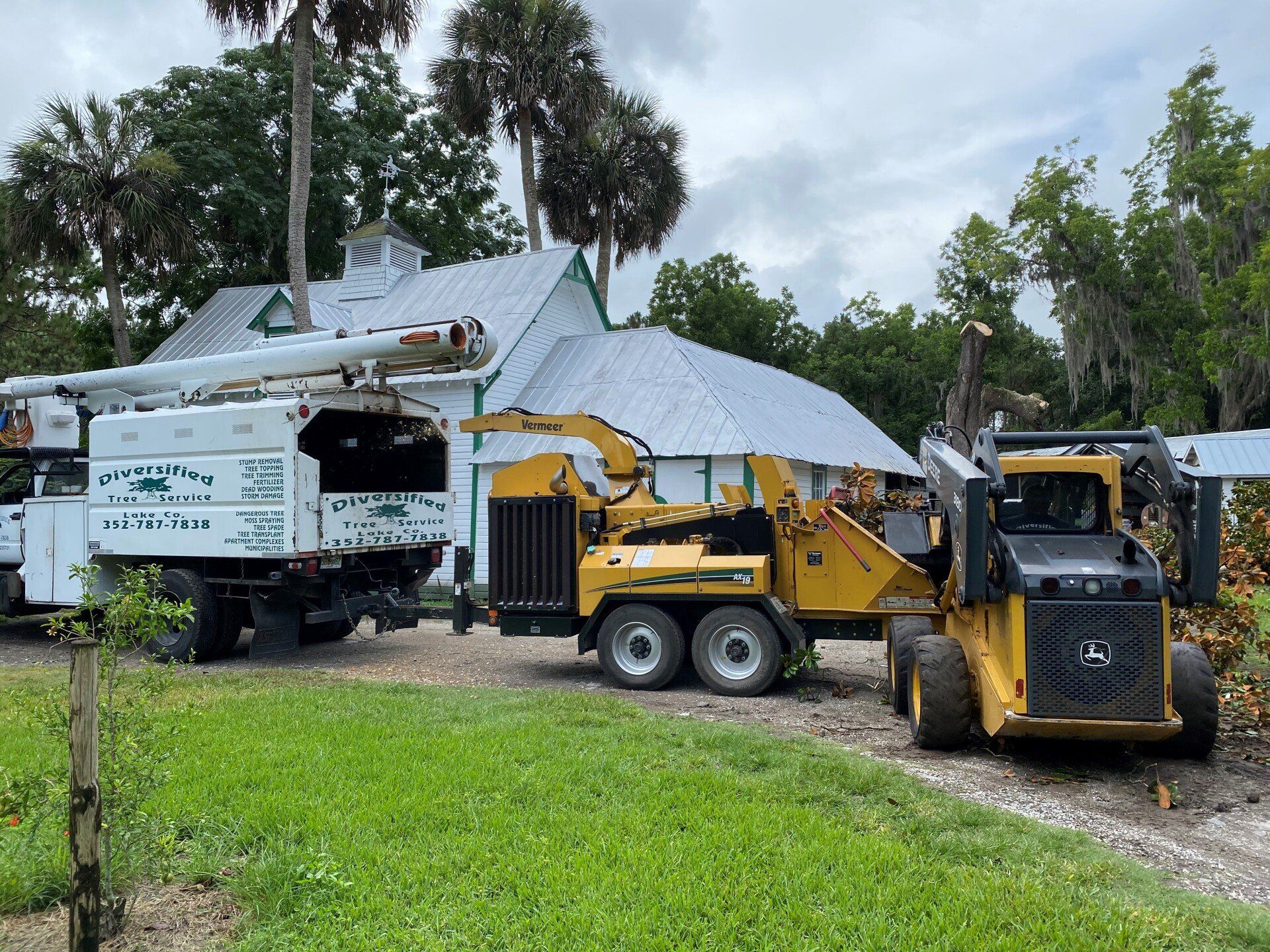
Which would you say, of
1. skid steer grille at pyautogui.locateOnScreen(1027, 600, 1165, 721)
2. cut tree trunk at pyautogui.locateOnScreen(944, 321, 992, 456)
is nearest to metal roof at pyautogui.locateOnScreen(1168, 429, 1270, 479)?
cut tree trunk at pyautogui.locateOnScreen(944, 321, 992, 456)

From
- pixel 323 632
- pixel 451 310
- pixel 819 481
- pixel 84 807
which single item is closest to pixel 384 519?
pixel 323 632

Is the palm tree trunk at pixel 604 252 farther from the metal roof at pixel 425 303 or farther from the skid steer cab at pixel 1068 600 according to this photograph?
the skid steer cab at pixel 1068 600

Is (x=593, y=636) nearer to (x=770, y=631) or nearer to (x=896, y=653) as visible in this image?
(x=770, y=631)

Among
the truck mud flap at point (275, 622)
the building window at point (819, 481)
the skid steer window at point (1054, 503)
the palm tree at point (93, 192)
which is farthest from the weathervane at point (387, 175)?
the skid steer window at point (1054, 503)

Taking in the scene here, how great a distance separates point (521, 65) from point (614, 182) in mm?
4690

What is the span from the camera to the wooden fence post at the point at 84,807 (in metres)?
3.11

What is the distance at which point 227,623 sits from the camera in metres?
Answer: 10.5

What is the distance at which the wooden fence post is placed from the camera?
3109 millimetres

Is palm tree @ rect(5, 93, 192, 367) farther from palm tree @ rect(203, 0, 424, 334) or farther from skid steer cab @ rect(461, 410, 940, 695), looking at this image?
skid steer cab @ rect(461, 410, 940, 695)

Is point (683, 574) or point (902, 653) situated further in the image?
point (683, 574)

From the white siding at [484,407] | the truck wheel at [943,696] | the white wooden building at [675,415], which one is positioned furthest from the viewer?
the white siding at [484,407]

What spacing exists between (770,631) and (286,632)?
5370 mm

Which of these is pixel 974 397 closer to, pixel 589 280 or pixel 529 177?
pixel 589 280

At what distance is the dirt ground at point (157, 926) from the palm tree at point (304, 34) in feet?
55.8
